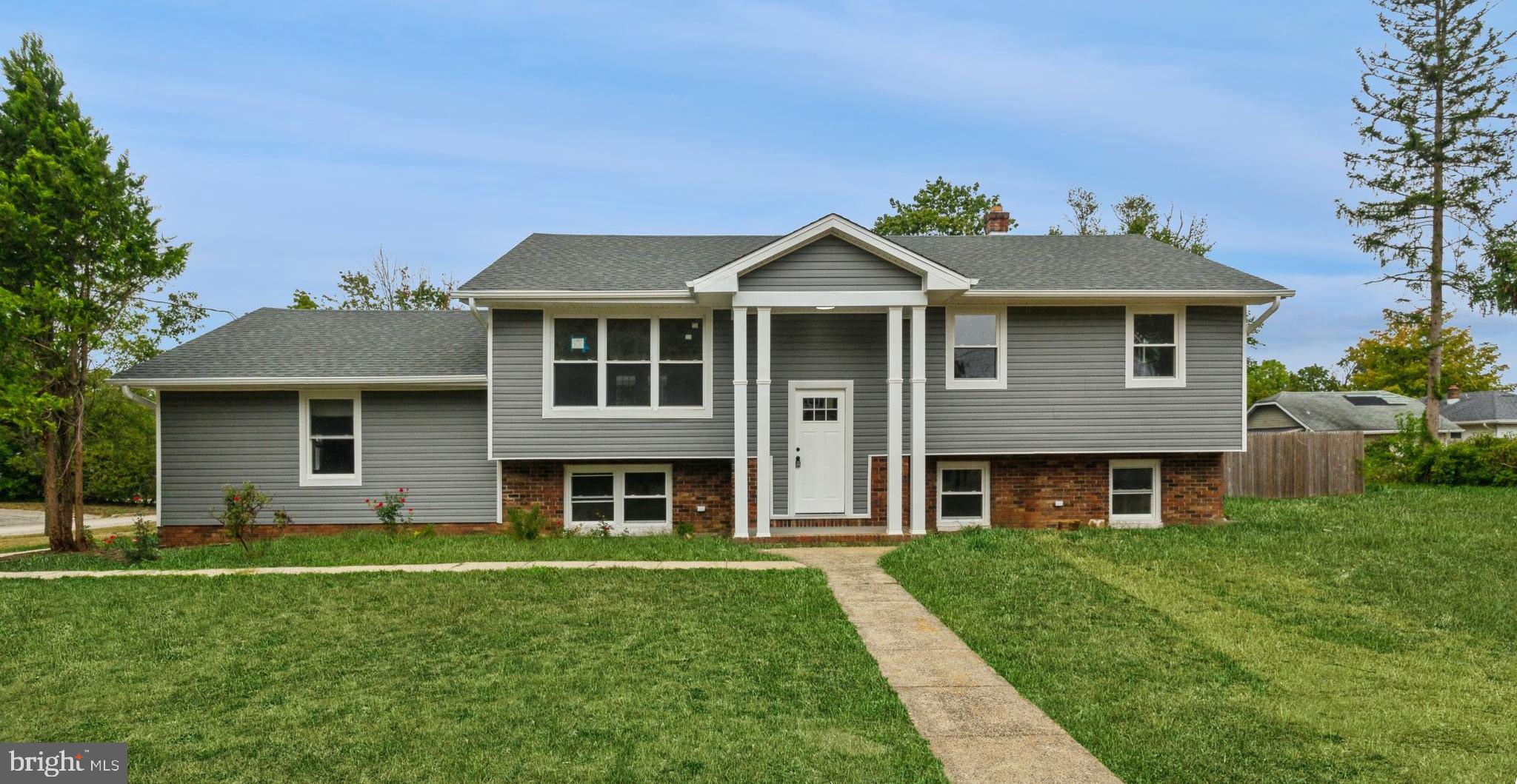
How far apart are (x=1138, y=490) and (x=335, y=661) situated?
12649 mm

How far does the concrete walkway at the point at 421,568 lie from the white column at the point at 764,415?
6.92ft

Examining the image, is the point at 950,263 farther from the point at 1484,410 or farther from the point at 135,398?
the point at 1484,410

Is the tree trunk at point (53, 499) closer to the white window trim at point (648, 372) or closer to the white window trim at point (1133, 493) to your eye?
the white window trim at point (648, 372)

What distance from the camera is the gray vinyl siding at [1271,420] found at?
3950 centimetres

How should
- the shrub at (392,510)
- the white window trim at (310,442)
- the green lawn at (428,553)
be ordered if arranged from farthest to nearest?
1. the white window trim at (310,442)
2. the shrub at (392,510)
3. the green lawn at (428,553)

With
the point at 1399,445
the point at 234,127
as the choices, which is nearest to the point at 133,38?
the point at 234,127

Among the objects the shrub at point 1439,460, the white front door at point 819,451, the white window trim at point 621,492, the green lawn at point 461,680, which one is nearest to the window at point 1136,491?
the white front door at point 819,451

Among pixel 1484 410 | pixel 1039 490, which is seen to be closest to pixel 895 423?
pixel 1039 490

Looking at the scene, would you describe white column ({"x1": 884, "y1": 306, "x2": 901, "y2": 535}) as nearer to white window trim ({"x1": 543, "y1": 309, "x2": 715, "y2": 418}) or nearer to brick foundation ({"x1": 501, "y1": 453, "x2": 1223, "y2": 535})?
brick foundation ({"x1": 501, "y1": 453, "x2": 1223, "y2": 535})

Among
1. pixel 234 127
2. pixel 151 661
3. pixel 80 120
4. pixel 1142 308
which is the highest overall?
pixel 234 127

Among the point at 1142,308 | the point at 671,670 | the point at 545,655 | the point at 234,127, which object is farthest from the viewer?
the point at 234,127

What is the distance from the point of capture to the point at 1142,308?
1391 cm

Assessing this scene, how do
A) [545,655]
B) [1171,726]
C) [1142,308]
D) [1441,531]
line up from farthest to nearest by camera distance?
[1142,308] → [1441,531] → [545,655] → [1171,726]

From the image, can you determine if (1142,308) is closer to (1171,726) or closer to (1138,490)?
(1138,490)
